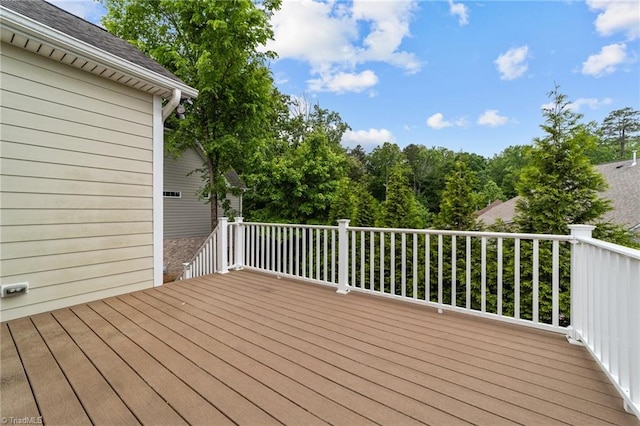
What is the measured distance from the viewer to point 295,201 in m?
8.16

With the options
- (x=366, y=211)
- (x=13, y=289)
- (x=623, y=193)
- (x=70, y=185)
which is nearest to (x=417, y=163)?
(x=623, y=193)

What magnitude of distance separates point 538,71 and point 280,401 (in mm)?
13293

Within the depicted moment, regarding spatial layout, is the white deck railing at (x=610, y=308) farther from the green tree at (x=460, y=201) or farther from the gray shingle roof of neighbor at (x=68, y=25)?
the gray shingle roof of neighbor at (x=68, y=25)

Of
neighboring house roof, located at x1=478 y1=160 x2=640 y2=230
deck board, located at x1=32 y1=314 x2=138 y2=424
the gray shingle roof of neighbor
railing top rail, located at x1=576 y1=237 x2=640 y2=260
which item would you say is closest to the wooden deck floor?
deck board, located at x1=32 y1=314 x2=138 y2=424

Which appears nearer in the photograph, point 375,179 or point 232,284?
point 232,284

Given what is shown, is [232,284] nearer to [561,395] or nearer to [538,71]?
[561,395]

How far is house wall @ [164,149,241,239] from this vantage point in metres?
10.2

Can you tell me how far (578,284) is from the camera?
222 centimetres

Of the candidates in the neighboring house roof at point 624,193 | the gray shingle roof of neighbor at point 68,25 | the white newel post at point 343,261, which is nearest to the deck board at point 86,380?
the white newel post at point 343,261

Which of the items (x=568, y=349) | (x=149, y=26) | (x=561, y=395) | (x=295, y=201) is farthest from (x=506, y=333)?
(x=149, y=26)

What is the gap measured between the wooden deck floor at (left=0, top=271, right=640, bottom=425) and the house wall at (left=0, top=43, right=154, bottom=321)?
446 mm

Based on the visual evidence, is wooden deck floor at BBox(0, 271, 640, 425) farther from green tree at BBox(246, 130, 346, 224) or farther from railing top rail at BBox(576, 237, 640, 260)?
green tree at BBox(246, 130, 346, 224)

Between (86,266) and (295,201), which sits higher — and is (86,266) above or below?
below

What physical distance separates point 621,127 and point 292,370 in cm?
3573
